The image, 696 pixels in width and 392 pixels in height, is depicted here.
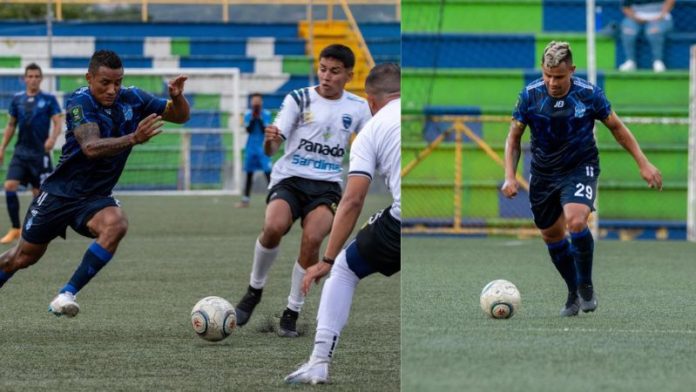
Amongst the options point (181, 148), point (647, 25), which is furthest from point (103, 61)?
point (181, 148)

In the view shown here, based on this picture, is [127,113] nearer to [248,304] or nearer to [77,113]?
[77,113]

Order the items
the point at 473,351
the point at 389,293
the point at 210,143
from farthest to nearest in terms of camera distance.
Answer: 1. the point at 210,143
2. the point at 389,293
3. the point at 473,351

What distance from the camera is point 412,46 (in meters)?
20.8

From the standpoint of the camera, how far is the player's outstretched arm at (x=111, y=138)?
7730 mm

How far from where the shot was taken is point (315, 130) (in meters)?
8.98

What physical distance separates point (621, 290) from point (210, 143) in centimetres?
1724

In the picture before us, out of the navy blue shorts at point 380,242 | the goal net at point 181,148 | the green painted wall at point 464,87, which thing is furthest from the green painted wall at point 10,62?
the navy blue shorts at point 380,242

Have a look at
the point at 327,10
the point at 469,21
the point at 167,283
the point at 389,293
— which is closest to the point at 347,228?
the point at 389,293

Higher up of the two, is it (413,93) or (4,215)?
(413,93)

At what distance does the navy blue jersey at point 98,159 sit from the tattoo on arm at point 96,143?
0.14 metres

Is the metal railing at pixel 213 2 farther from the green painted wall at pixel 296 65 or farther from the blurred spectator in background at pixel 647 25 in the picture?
the blurred spectator in background at pixel 647 25

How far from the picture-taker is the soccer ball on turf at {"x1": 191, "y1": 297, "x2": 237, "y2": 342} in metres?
7.79

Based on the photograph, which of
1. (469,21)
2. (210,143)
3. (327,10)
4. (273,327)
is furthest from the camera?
(327,10)

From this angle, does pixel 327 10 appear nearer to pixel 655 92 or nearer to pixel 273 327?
pixel 655 92
